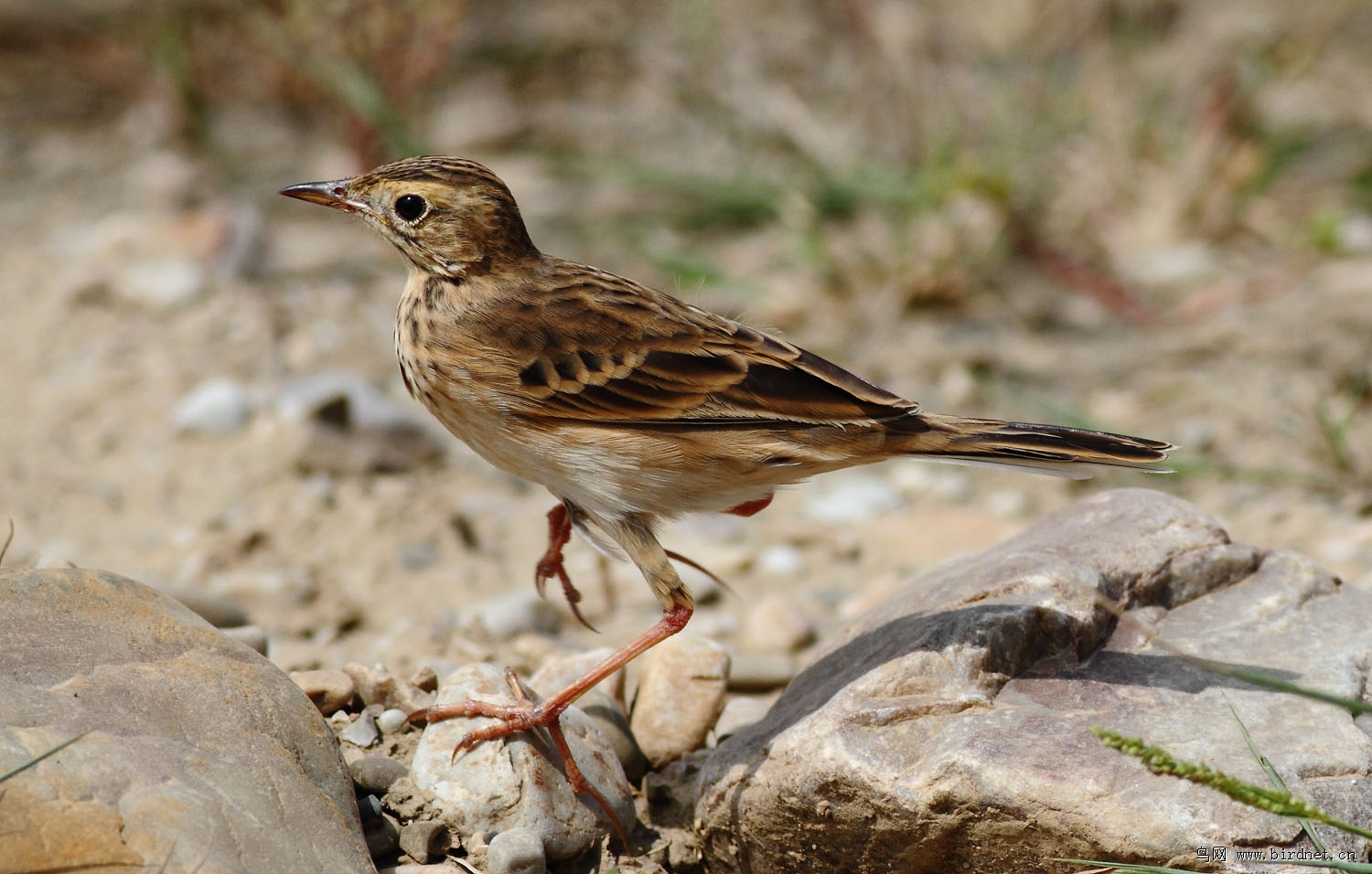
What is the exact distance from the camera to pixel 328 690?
4066 mm

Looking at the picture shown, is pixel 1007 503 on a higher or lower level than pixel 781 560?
higher

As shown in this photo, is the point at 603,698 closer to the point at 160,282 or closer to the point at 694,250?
the point at 160,282

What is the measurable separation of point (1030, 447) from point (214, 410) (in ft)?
14.4

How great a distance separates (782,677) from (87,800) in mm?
2743

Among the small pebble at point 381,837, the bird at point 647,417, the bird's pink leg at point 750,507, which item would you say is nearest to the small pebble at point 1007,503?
the bird's pink leg at point 750,507

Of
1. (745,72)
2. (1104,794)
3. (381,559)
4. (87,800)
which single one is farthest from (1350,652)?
(745,72)

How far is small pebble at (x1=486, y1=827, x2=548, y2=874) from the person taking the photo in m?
3.52

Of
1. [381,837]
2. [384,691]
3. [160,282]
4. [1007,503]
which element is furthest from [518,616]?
[160,282]

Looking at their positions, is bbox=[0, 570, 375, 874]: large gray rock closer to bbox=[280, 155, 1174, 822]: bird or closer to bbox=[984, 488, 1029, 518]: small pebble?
bbox=[280, 155, 1174, 822]: bird

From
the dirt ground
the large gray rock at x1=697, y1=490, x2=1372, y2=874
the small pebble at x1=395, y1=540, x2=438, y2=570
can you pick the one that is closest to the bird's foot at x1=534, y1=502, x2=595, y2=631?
the dirt ground

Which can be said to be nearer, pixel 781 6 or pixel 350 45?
pixel 350 45

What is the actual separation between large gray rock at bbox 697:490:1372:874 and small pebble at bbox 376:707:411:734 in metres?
0.91

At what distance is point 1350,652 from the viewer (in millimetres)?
3816

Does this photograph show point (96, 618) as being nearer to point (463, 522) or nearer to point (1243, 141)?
point (463, 522)
